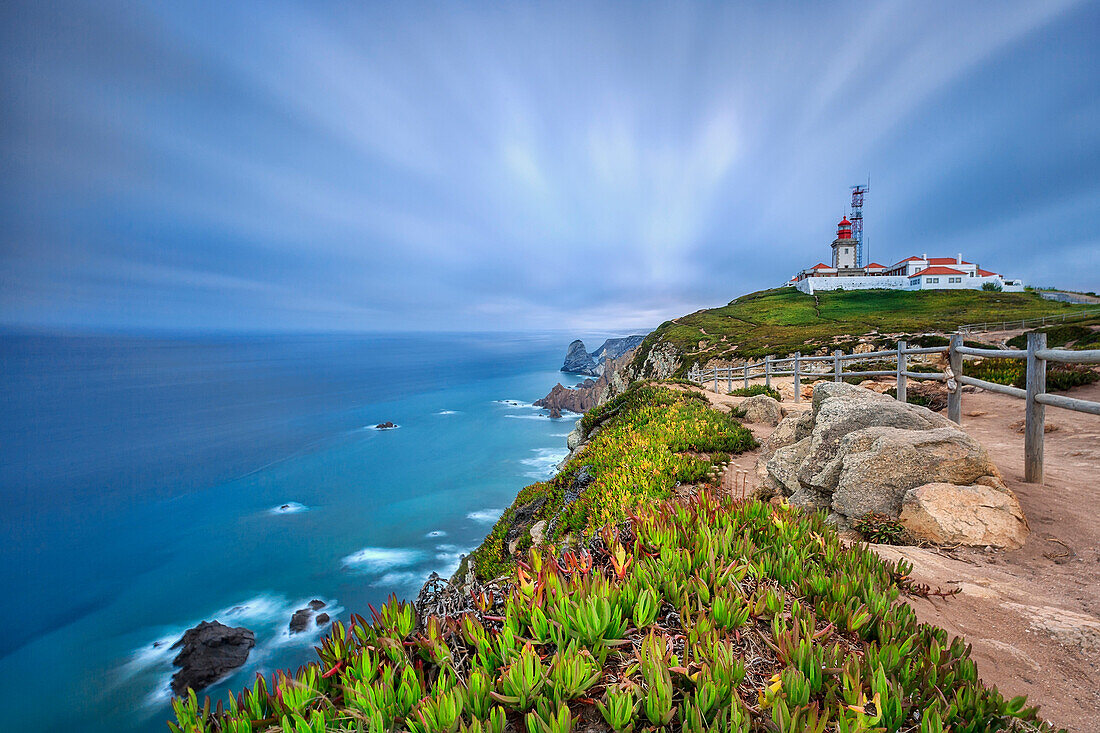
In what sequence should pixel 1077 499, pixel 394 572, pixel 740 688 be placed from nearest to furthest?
pixel 740 688 < pixel 1077 499 < pixel 394 572

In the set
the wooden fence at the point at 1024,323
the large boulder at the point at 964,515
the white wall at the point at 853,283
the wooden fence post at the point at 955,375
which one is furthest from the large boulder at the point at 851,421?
the white wall at the point at 853,283

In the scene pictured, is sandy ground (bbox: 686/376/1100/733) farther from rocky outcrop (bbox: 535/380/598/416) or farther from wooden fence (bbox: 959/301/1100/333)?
rocky outcrop (bbox: 535/380/598/416)

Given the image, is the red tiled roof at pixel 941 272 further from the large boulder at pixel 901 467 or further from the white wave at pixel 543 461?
the large boulder at pixel 901 467

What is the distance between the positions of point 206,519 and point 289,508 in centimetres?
952

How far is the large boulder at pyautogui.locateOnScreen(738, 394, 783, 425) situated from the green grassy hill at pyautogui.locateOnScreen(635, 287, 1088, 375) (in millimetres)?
27152

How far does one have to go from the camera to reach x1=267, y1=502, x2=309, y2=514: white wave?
52750 millimetres

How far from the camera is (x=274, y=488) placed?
60281mm

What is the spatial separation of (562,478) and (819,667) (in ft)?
23.6

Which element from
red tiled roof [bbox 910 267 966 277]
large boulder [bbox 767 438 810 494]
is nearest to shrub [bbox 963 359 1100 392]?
large boulder [bbox 767 438 810 494]

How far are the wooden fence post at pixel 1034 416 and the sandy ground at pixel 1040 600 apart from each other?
198 mm

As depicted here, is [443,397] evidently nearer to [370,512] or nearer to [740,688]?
[370,512]

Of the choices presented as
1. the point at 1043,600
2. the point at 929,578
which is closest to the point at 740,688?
the point at 929,578

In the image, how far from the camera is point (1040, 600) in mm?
3020

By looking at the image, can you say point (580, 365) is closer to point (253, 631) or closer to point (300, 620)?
point (300, 620)
